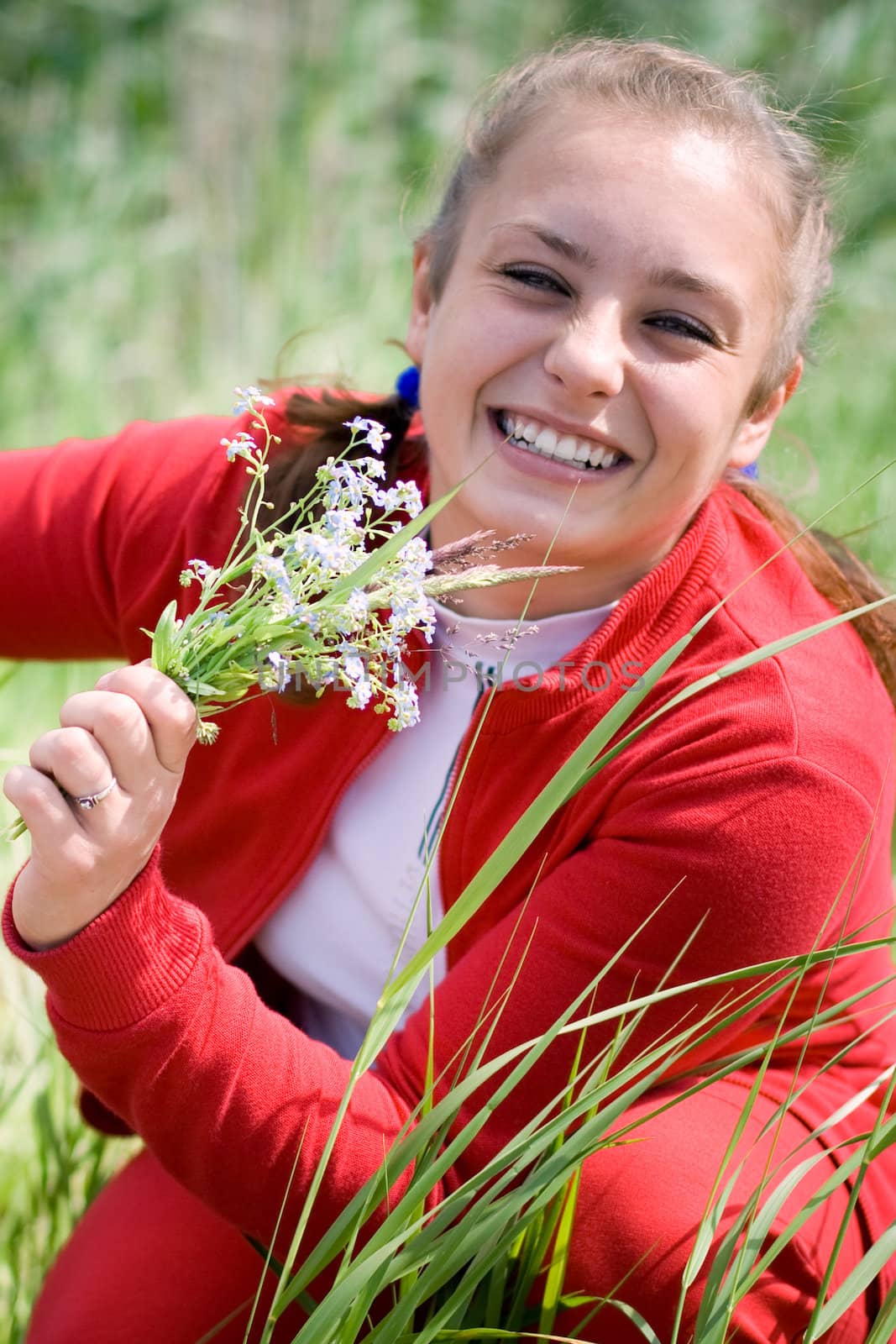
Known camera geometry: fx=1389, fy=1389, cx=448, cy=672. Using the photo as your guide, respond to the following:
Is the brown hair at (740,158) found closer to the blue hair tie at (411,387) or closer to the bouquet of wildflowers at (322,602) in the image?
the blue hair tie at (411,387)

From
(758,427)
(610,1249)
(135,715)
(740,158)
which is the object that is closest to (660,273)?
(740,158)

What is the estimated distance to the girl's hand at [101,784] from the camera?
1099 millimetres

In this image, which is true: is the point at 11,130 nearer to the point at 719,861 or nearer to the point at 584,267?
the point at 584,267

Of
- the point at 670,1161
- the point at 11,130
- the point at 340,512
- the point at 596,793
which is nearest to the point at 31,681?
the point at 596,793

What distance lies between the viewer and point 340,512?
3.34ft

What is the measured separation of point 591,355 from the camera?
5.06ft

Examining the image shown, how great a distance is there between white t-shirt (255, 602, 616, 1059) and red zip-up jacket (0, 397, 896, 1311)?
2.0 inches

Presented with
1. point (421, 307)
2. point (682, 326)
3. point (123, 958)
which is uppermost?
point (682, 326)

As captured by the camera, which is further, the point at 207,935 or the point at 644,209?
the point at 644,209

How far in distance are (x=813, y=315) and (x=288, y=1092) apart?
4.04ft

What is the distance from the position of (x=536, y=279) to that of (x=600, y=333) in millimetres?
121

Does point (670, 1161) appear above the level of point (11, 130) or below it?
below

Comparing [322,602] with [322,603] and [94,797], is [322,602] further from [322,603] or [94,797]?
[94,797]

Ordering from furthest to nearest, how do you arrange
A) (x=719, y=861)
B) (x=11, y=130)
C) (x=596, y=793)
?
(x=11, y=130)
(x=596, y=793)
(x=719, y=861)
